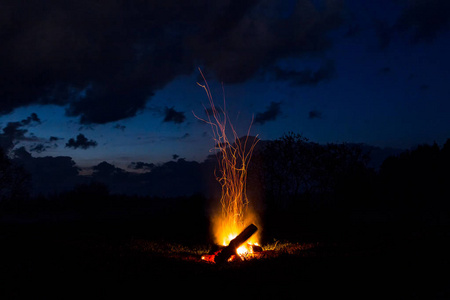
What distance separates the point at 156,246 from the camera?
13664 millimetres

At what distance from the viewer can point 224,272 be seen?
923cm

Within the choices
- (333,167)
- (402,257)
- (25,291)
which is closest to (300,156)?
(333,167)

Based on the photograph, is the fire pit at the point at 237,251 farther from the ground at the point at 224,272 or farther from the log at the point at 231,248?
the ground at the point at 224,272

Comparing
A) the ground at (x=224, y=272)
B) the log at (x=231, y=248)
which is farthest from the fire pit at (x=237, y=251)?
the ground at (x=224, y=272)

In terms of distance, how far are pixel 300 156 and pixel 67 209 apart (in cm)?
1981

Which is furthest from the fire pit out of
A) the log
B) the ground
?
the ground

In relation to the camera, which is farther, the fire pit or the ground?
the fire pit

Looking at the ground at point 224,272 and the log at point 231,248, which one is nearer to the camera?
the ground at point 224,272

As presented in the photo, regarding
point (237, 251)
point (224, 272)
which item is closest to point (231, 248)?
point (237, 251)

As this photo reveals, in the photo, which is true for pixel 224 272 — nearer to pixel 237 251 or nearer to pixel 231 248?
pixel 231 248

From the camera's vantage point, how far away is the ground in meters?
7.68

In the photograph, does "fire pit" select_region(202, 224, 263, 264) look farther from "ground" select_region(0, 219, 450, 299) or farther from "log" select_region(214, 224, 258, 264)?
"ground" select_region(0, 219, 450, 299)

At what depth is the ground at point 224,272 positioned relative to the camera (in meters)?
7.68

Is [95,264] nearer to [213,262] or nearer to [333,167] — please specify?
[213,262]
